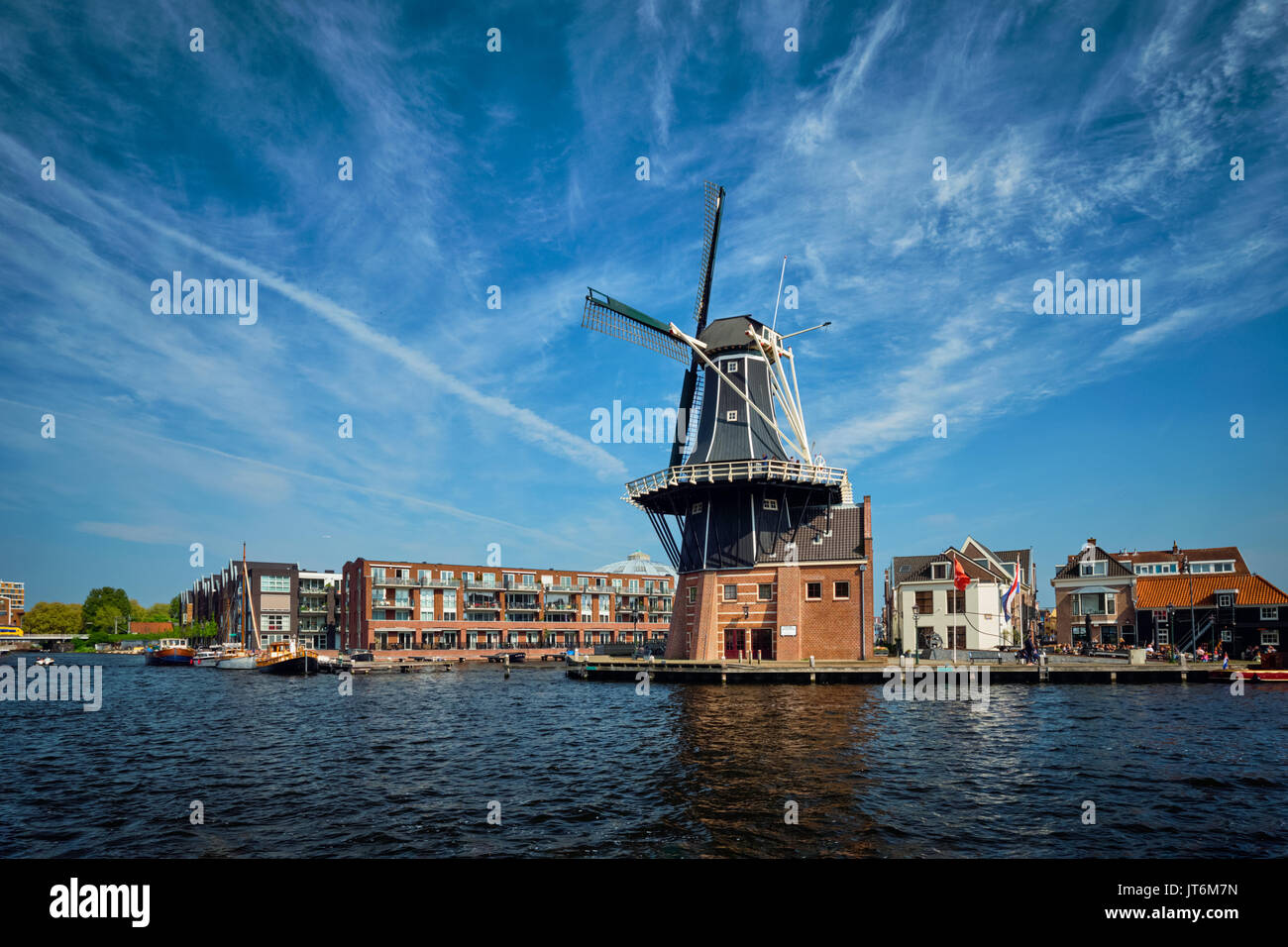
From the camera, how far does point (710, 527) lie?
195 feet

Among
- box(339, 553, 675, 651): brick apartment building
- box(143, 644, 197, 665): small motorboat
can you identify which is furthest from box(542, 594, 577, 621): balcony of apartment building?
box(143, 644, 197, 665): small motorboat

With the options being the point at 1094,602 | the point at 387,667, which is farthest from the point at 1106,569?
the point at 387,667

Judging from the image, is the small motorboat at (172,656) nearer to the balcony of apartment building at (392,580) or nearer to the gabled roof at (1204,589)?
the balcony of apartment building at (392,580)

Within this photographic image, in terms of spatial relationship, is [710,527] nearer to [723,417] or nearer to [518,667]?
[723,417]

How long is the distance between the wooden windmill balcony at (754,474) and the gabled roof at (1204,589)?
3889cm

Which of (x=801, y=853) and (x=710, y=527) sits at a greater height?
(x=710, y=527)

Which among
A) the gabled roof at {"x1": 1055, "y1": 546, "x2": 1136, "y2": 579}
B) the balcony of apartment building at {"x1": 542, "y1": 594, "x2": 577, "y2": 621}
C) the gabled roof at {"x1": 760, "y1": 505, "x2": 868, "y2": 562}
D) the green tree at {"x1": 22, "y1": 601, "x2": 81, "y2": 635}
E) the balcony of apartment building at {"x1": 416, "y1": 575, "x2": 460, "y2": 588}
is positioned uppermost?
the gabled roof at {"x1": 760, "y1": 505, "x2": 868, "y2": 562}

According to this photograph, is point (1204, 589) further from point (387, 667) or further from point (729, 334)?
point (387, 667)

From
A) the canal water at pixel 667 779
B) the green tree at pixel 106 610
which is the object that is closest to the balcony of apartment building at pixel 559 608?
the canal water at pixel 667 779

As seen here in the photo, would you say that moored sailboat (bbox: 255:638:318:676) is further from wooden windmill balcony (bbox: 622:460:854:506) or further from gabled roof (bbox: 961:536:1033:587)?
gabled roof (bbox: 961:536:1033:587)

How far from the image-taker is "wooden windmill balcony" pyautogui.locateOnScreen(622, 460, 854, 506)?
55.2 m

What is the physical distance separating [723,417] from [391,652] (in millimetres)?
51979

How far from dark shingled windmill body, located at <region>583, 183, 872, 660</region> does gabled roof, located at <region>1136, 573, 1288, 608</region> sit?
1491 inches
